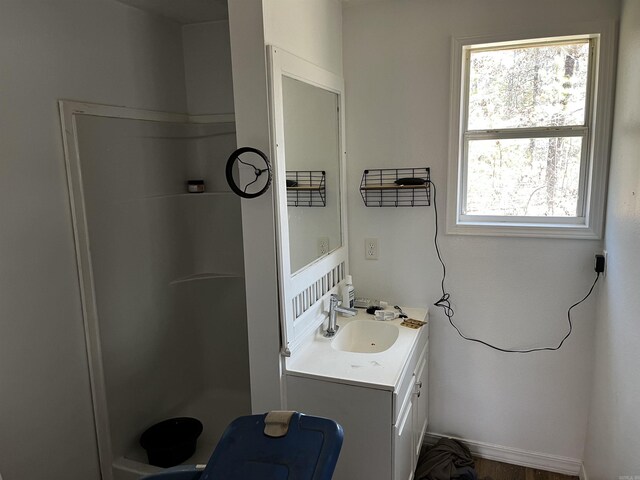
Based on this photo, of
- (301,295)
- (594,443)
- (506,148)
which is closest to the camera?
(301,295)

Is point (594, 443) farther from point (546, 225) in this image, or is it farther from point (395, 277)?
point (395, 277)

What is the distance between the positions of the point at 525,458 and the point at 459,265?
1.12 m

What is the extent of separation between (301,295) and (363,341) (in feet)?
1.84

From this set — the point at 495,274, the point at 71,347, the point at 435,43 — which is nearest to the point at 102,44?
the point at 71,347

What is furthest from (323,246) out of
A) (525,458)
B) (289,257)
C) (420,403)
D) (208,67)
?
(525,458)

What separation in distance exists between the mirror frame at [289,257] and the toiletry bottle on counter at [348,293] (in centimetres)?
5

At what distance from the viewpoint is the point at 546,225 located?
2.31m

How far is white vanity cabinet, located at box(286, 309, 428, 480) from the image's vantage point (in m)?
1.80

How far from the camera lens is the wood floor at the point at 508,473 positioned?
2.43 metres

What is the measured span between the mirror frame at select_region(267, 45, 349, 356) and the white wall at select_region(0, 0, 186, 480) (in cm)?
102

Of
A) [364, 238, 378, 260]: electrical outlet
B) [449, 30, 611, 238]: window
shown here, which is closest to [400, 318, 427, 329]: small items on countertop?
[364, 238, 378, 260]: electrical outlet

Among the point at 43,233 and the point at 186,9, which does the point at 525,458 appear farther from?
the point at 186,9

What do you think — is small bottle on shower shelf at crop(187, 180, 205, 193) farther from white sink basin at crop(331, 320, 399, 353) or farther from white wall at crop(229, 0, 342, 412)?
white sink basin at crop(331, 320, 399, 353)

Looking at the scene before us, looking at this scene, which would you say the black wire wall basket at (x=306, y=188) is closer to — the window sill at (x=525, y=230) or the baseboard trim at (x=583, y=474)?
the window sill at (x=525, y=230)
